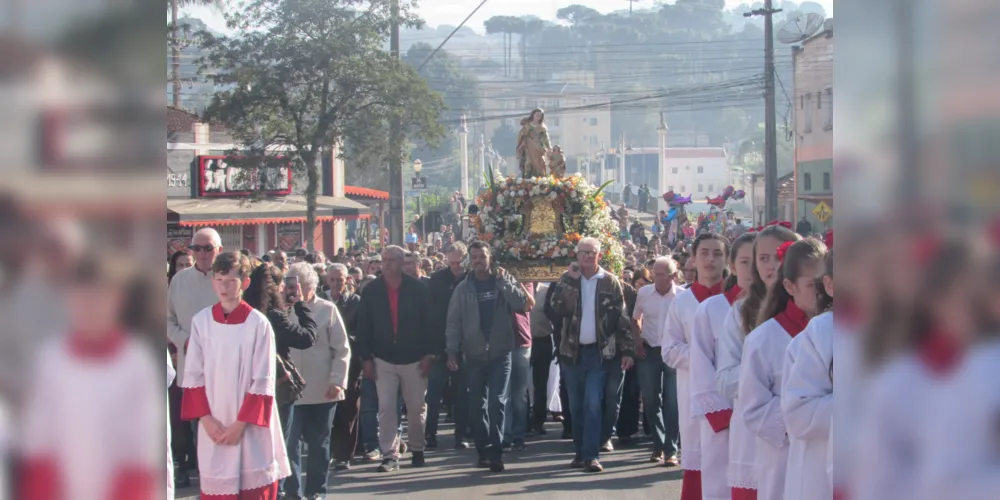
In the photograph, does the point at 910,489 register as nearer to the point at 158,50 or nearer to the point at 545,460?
the point at 158,50

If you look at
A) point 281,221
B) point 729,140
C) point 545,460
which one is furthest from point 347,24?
point 729,140

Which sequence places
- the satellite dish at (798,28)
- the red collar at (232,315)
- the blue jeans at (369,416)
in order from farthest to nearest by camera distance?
the satellite dish at (798,28) → the blue jeans at (369,416) → the red collar at (232,315)

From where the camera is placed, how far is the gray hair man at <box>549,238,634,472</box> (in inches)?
345

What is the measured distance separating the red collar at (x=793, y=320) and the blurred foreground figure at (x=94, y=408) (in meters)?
2.98

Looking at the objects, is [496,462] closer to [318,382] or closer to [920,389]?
[318,382]

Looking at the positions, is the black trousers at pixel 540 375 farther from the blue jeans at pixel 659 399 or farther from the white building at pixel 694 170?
the white building at pixel 694 170

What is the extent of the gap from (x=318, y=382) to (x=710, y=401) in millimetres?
2930

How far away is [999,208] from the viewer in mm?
1458

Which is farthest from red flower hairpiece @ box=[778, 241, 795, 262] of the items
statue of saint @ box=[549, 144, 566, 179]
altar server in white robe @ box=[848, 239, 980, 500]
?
statue of saint @ box=[549, 144, 566, 179]

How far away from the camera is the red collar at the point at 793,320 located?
4180 mm

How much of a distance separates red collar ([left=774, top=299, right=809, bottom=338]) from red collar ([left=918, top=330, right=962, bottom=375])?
260 centimetres

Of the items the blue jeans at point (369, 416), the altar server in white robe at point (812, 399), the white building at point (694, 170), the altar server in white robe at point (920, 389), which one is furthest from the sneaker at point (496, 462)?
the white building at point (694, 170)

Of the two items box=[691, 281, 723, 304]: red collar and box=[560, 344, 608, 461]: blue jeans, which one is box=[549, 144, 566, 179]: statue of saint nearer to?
box=[560, 344, 608, 461]: blue jeans

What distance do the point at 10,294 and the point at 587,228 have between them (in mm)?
12636
